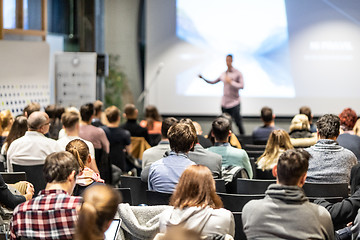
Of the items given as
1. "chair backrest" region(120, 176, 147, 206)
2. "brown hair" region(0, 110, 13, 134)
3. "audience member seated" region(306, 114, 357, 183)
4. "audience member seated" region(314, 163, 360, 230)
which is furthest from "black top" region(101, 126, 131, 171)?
"audience member seated" region(314, 163, 360, 230)

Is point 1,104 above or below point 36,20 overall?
below

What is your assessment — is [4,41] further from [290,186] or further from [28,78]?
[290,186]

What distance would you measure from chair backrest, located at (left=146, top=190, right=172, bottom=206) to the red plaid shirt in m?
1.04

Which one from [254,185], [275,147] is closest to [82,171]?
[254,185]

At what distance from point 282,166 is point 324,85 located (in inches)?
329

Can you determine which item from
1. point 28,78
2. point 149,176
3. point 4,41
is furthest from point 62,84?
point 149,176

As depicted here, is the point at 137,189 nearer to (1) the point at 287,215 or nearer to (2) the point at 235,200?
(2) the point at 235,200

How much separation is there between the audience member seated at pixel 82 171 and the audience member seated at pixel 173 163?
43 centimetres

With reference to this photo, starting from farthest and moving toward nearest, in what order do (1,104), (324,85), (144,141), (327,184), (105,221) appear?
(324,85) < (1,104) < (144,141) < (327,184) < (105,221)

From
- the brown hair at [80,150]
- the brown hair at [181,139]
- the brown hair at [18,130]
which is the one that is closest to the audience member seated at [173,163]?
the brown hair at [181,139]

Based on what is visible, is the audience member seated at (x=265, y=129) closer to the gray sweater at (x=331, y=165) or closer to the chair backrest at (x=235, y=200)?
the gray sweater at (x=331, y=165)

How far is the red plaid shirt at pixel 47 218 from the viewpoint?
268cm

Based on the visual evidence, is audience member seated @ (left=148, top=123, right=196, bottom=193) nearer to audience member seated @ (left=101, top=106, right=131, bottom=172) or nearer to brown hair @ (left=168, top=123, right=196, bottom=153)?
brown hair @ (left=168, top=123, right=196, bottom=153)

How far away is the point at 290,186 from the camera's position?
2.88m
